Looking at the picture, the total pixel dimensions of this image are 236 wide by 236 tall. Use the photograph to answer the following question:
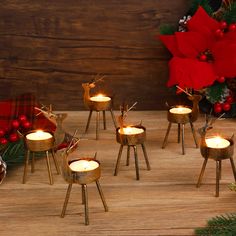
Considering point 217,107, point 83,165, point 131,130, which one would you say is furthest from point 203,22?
point 83,165

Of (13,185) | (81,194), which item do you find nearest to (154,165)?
(81,194)

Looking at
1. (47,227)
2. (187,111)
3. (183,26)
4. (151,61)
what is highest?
(183,26)

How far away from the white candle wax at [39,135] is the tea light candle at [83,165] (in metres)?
0.21

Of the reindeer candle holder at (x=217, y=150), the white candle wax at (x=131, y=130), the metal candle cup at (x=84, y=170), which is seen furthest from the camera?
the white candle wax at (x=131, y=130)

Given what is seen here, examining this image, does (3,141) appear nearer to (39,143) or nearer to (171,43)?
(39,143)

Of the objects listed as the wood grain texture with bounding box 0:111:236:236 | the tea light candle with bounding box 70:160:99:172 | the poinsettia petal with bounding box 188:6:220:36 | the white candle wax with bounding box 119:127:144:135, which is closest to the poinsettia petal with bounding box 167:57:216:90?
the poinsettia petal with bounding box 188:6:220:36

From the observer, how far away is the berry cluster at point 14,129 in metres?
1.29

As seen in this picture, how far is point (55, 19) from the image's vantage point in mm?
1747

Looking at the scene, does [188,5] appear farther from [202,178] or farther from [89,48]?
[202,178]

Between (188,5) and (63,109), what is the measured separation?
1.94ft

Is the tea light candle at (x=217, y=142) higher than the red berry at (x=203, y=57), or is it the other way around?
the red berry at (x=203, y=57)

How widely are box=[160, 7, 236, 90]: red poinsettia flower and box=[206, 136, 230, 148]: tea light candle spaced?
0.40 metres

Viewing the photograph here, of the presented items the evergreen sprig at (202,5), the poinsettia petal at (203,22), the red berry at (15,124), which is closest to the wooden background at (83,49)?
the evergreen sprig at (202,5)

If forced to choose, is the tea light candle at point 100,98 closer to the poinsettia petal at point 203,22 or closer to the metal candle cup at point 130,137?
the metal candle cup at point 130,137
